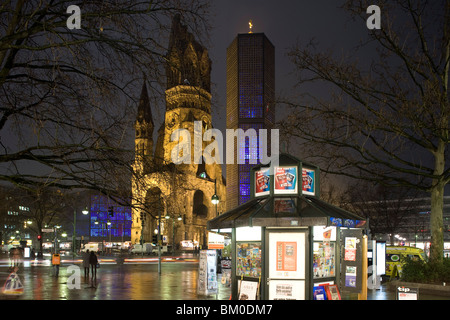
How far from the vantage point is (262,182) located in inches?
525

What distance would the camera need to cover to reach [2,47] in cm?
812

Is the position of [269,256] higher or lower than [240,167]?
lower

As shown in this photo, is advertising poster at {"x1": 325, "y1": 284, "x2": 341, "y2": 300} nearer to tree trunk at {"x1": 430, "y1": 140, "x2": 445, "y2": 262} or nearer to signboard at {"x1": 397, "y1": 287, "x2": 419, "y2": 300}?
signboard at {"x1": 397, "y1": 287, "x2": 419, "y2": 300}

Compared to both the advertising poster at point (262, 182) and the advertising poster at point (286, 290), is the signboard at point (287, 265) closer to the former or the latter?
the advertising poster at point (286, 290)

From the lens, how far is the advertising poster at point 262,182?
13.1m

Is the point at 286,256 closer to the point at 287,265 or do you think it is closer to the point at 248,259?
the point at 287,265

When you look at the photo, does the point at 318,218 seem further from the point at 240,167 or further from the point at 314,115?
the point at 240,167

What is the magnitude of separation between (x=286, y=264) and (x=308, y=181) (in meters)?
2.43

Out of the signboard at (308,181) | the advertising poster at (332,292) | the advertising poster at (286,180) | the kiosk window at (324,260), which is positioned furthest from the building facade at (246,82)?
the advertising poster at (332,292)

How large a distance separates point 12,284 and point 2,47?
13373 mm

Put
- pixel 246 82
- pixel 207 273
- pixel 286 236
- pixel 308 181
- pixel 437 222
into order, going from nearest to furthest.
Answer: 1. pixel 286 236
2. pixel 308 181
3. pixel 207 273
4. pixel 437 222
5. pixel 246 82

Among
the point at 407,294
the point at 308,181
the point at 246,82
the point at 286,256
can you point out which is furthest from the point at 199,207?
the point at 407,294

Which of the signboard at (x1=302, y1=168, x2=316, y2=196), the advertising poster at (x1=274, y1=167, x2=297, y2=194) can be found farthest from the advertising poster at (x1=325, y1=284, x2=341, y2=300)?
Answer: the advertising poster at (x1=274, y1=167, x2=297, y2=194)
